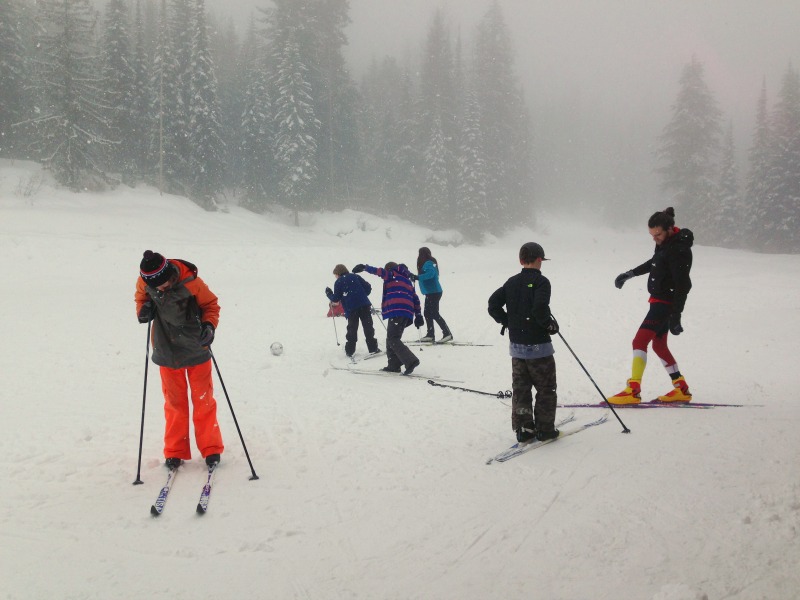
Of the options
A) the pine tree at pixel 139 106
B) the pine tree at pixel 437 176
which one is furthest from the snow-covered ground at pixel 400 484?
the pine tree at pixel 437 176

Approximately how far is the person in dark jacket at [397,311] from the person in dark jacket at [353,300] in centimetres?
71

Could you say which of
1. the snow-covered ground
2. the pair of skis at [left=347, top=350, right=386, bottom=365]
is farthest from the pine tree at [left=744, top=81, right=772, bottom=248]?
the pair of skis at [left=347, top=350, right=386, bottom=365]

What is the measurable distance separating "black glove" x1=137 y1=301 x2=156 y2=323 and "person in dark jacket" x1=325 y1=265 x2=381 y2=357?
509 cm

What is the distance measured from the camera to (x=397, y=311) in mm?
8727

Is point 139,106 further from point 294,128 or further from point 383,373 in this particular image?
point 383,373

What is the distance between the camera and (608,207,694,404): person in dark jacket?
5695 mm

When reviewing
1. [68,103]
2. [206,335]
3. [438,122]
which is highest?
[438,122]

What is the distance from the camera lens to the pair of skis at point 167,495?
A: 3.87 m

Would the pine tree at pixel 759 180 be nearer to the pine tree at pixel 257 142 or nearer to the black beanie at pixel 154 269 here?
the pine tree at pixel 257 142

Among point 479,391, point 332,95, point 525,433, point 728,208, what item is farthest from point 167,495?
point 728,208

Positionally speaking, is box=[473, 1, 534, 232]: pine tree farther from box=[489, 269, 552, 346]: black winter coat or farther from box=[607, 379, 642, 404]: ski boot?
box=[489, 269, 552, 346]: black winter coat

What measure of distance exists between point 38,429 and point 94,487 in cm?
224

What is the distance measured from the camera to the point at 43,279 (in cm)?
1753

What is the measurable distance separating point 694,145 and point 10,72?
168ft
